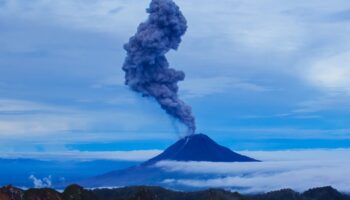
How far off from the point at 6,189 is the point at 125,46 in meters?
56.9

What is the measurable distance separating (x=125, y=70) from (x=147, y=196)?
33219 mm

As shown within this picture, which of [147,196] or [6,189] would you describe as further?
[147,196]

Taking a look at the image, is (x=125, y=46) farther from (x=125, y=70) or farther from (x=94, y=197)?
(x=94, y=197)

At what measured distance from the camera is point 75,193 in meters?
158

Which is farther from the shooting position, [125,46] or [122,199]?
[122,199]

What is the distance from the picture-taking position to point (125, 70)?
6919 inches

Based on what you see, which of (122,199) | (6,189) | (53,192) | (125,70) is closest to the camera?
(6,189)

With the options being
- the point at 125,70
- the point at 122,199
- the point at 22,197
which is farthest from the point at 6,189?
the point at 122,199

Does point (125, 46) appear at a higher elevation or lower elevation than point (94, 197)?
higher

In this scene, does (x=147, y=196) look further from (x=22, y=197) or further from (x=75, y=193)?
(x=22, y=197)

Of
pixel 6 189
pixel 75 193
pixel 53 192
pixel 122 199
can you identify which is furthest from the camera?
pixel 122 199

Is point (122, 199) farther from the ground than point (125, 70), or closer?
closer

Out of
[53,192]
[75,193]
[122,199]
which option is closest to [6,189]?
[53,192]

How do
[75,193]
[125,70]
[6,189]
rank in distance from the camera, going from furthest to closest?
[125,70]
[75,193]
[6,189]
